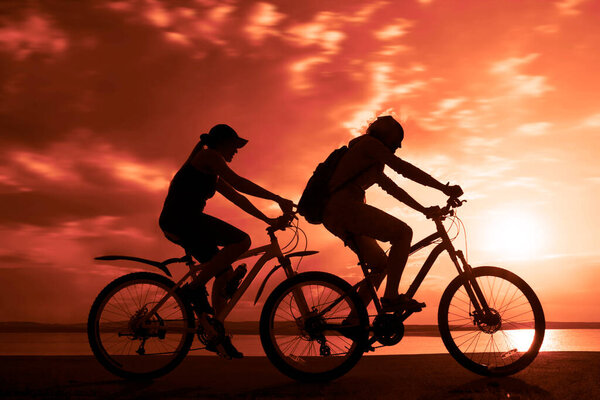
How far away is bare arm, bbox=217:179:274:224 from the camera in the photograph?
18.4ft

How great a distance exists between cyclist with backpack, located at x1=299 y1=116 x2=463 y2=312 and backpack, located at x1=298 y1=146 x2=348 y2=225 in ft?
0.05

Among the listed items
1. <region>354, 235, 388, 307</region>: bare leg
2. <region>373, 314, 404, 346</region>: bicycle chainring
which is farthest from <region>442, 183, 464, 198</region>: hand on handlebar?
<region>373, 314, 404, 346</region>: bicycle chainring

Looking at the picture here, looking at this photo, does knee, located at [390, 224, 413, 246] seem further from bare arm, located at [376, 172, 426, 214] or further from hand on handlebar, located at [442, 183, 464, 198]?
hand on handlebar, located at [442, 183, 464, 198]

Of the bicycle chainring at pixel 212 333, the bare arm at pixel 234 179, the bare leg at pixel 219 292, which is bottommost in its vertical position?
the bicycle chainring at pixel 212 333

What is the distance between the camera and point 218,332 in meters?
5.51

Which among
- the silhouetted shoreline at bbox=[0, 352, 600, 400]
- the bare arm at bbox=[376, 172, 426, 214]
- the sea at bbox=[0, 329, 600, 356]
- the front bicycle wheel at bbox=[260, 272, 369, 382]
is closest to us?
the silhouetted shoreline at bbox=[0, 352, 600, 400]

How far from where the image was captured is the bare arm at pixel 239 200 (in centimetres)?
559

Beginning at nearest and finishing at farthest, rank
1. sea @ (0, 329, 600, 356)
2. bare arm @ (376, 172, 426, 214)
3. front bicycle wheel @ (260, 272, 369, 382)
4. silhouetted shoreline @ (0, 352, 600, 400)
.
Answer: silhouetted shoreline @ (0, 352, 600, 400)
front bicycle wheel @ (260, 272, 369, 382)
bare arm @ (376, 172, 426, 214)
sea @ (0, 329, 600, 356)

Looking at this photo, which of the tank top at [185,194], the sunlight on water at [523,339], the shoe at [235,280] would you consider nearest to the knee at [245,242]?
the shoe at [235,280]

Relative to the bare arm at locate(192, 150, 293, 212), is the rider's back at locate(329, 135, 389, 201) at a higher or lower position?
higher

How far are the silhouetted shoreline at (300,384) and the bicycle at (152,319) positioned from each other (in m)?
0.21

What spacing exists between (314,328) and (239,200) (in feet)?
4.75

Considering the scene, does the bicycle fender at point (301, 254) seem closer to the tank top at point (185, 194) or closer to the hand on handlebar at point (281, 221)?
the hand on handlebar at point (281, 221)

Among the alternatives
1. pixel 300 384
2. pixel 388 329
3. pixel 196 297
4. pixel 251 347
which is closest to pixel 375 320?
pixel 388 329
